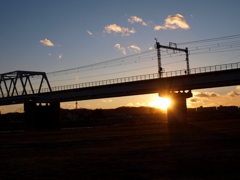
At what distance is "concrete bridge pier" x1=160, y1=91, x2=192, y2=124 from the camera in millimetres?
78250

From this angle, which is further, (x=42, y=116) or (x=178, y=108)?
(x=42, y=116)

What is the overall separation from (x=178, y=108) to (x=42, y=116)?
131 feet

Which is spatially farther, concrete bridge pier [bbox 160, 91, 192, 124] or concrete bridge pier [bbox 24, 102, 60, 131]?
concrete bridge pier [bbox 24, 102, 60, 131]

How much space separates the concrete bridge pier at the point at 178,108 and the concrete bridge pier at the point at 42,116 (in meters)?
36.0

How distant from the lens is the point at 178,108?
79.8 metres

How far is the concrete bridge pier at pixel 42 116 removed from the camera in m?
99.0

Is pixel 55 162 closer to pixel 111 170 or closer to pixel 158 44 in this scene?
pixel 111 170

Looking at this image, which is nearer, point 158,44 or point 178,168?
point 178,168

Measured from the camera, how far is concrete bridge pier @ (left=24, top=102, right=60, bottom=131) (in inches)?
3896

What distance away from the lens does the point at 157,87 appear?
78312 mm

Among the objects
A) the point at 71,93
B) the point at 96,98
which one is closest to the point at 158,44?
the point at 96,98

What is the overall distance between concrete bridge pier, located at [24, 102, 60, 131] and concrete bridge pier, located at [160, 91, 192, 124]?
36.0 metres

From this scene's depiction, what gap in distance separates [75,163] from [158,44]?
199 feet

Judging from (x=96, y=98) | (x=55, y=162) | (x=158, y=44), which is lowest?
(x=55, y=162)
